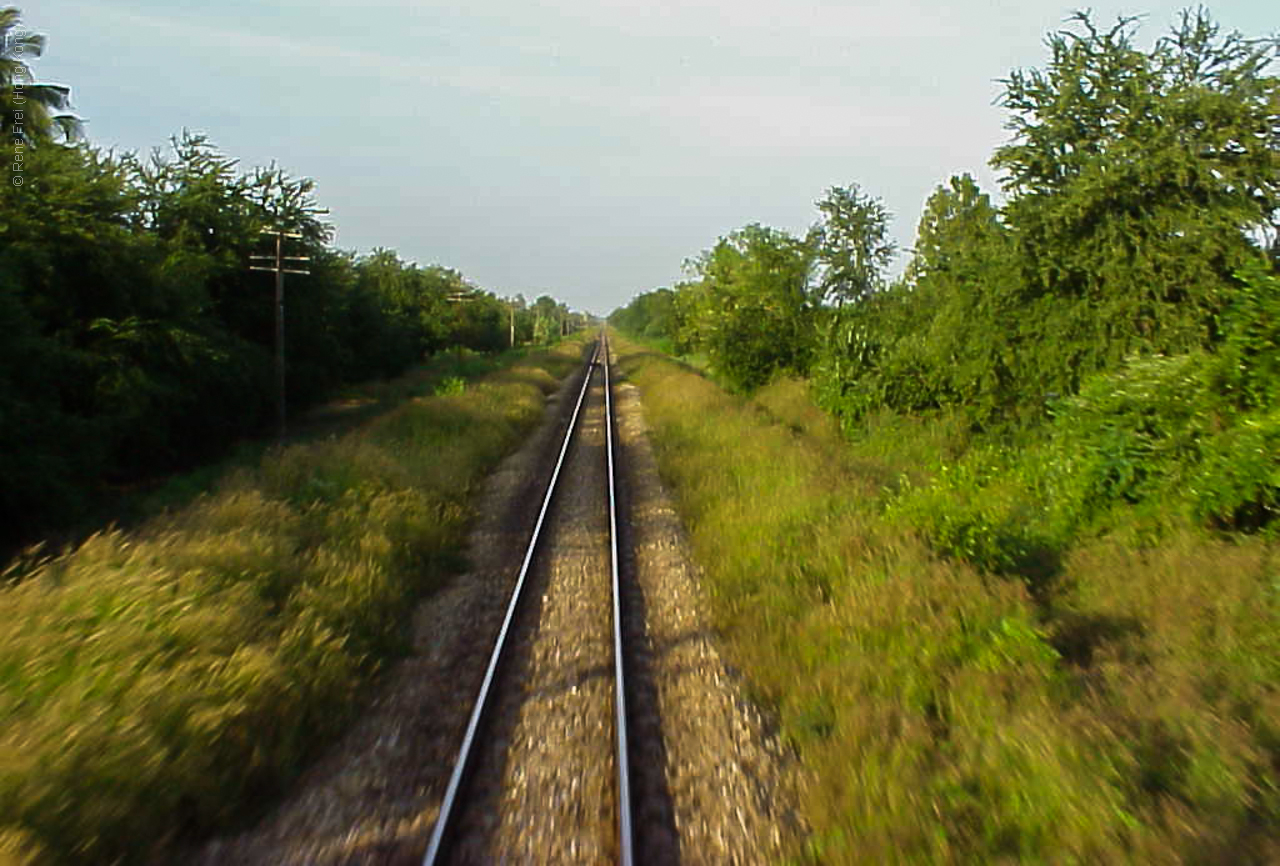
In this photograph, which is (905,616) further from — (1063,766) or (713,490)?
(713,490)

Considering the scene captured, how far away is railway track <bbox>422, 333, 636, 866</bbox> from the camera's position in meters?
4.75

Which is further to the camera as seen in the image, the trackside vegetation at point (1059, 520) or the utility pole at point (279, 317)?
the utility pole at point (279, 317)

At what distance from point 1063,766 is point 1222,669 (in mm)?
2879

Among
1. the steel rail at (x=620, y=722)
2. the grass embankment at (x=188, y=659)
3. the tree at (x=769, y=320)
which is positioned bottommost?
the steel rail at (x=620, y=722)

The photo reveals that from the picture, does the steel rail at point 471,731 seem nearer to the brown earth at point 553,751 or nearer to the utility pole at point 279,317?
the brown earth at point 553,751

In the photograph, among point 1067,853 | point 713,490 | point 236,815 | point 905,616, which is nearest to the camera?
point 1067,853

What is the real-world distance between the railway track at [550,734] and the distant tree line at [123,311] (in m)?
9.87

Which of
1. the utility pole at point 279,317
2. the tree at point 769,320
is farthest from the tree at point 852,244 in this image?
the utility pole at point 279,317

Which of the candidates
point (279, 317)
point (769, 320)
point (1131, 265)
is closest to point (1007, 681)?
point (1131, 265)

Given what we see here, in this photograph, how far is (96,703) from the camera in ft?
16.4

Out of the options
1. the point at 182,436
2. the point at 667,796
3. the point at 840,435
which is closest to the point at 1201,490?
the point at 667,796

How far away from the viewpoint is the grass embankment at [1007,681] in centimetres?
430

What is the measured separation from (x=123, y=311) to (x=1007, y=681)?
2134cm

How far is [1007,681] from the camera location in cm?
577
